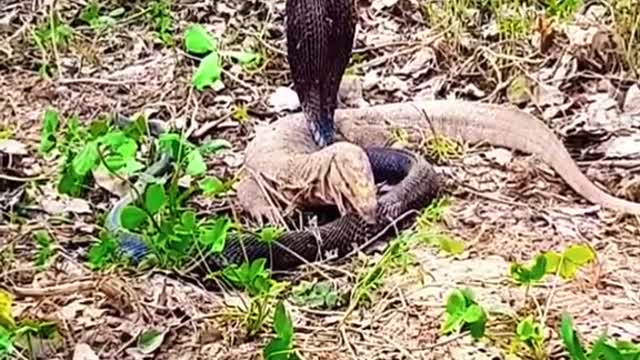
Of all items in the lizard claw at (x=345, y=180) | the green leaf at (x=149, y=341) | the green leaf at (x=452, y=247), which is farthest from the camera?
the lizard claw at (x=345, y=180)

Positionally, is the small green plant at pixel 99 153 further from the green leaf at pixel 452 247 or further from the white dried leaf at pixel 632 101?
the white dried leaf at pixel 632 101

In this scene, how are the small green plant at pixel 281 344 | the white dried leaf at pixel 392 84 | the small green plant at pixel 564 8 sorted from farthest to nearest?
the small green plant at pixel 564 8 < the white dried leaf at pixel 392 84 < the small green plant at pixel 281 344

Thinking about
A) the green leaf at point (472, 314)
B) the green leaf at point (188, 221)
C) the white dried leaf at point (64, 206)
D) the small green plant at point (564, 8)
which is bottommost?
the white dried leaf at point (64, 206)

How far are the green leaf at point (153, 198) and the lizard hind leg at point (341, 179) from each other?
785mm

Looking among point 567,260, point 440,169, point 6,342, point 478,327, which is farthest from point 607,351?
point 440,169

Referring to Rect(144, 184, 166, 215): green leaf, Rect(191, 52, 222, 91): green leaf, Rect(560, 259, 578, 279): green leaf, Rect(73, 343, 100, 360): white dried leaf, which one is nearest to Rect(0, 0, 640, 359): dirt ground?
Rect(73, 343, 100, 360): white dried leaf

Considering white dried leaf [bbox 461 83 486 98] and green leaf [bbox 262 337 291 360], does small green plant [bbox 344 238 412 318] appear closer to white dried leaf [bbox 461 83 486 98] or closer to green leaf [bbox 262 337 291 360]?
green leaf [bbox 262 337 291 360]

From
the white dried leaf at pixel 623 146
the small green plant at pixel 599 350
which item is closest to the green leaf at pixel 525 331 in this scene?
the small green plant at pixel 599 350

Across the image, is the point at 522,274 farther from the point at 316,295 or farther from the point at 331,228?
the point at 331,228

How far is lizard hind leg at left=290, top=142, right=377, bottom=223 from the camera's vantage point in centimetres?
346

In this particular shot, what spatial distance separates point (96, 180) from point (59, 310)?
96 centimetres

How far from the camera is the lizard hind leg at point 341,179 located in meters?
3.46

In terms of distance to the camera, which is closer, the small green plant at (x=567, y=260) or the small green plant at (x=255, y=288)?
the small green plant at (x=567, y=260)

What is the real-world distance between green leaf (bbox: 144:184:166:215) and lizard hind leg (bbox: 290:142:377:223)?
2.58 feet
